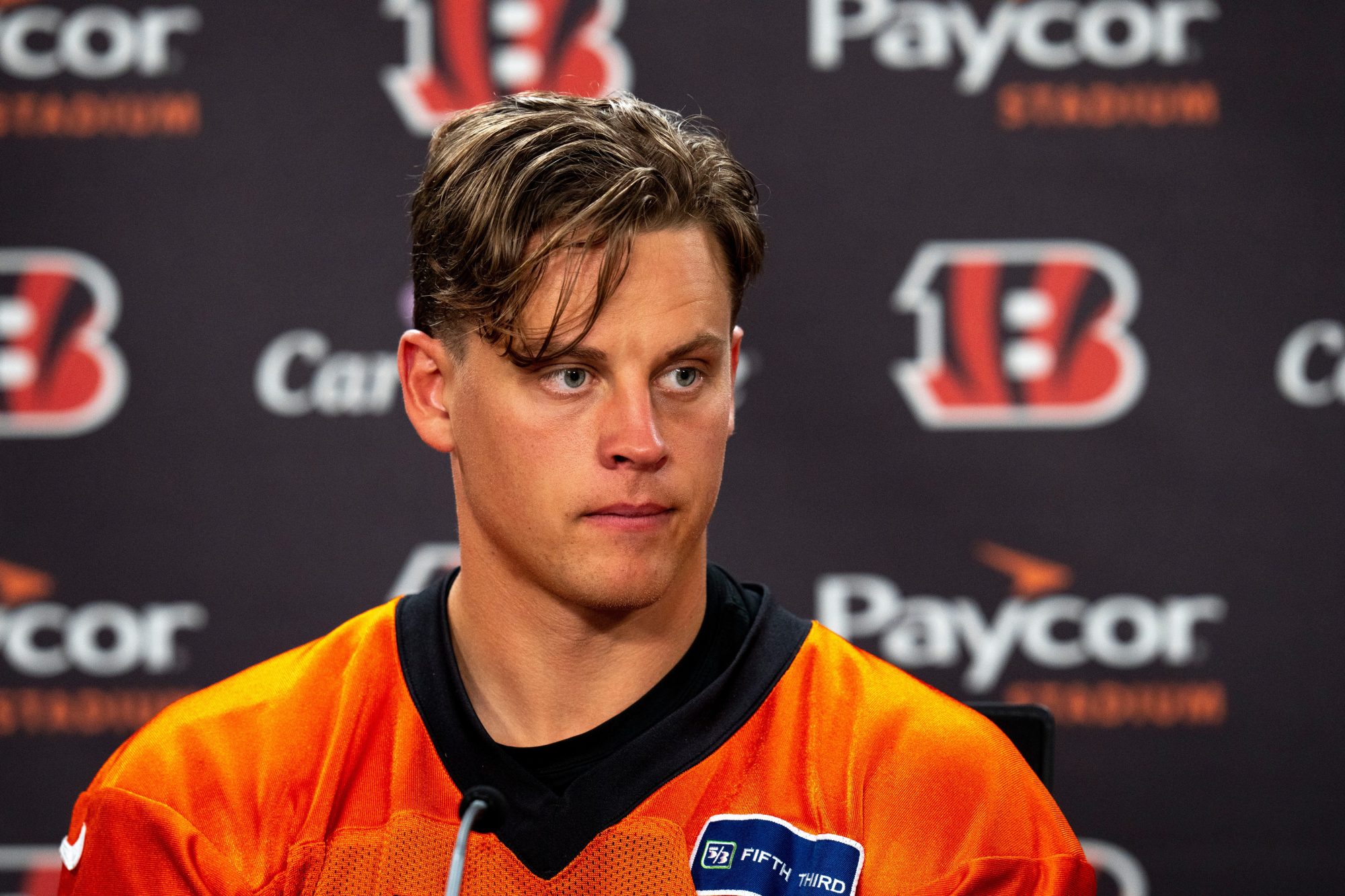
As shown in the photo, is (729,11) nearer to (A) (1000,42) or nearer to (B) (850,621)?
(A) (1000,42)

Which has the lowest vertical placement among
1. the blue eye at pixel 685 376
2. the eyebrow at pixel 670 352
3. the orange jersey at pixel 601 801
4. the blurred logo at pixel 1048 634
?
the blurred logo at pixel 1048 634

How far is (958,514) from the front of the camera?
2564mm

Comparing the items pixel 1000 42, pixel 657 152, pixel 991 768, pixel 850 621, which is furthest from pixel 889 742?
pixel 1000 42

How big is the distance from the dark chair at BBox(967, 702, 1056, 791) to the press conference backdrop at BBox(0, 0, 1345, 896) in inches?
39.1

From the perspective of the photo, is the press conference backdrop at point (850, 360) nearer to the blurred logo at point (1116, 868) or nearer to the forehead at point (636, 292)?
the blurred logo at point (1116, 868)

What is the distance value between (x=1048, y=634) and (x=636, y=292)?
4.88ft

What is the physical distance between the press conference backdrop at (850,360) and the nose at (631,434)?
126cm

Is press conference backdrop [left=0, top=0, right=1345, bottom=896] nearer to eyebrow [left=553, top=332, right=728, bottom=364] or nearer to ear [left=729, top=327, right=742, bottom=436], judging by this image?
ear [left=729, top=327, right=742, bottom=436]

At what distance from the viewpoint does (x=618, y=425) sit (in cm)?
132

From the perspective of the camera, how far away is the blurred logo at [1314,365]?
2520 millimetres

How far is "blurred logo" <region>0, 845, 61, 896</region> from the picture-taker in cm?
261

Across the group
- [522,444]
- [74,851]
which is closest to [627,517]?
[522,444]

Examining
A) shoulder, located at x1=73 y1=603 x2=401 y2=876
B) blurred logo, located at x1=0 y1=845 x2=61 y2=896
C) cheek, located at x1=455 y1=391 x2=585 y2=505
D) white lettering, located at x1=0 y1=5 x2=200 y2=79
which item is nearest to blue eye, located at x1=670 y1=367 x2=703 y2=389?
cheek, located at x1=455 y1=391 x2=585 y2=505

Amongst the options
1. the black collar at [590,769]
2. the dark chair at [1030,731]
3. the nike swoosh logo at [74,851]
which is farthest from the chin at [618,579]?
the nike swoosh logo at [74,851]
